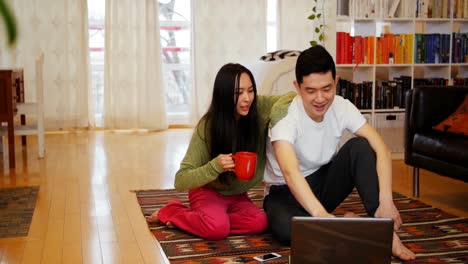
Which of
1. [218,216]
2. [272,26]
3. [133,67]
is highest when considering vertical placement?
[272,26]

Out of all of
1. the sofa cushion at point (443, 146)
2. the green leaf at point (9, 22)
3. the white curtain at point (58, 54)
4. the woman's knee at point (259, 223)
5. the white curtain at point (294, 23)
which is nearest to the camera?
the green leaf at point (9, 22)

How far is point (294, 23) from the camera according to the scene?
6.54 meters

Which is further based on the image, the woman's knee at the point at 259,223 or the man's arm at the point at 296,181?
the woman's knee at the point at 259,223

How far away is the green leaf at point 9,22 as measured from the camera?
0.81 feet

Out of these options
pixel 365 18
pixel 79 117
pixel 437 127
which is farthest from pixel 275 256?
pixel 79 117

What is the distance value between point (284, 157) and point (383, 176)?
326mm

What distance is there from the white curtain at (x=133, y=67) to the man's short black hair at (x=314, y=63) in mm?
4353

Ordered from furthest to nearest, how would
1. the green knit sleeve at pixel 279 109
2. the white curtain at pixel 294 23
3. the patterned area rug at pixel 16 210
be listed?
the white curtain at pixel 294 23 → the patterned area rug at pixel 16 210 → the green knit sleeve at pixel 279 109

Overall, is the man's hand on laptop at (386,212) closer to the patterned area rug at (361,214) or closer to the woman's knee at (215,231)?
the patterned area rug at (361,214)

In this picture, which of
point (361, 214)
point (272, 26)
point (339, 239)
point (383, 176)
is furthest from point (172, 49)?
point (339, 239)

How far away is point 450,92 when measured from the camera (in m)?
3.28

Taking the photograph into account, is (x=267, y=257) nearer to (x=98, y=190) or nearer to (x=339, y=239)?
(x=339, y=239)

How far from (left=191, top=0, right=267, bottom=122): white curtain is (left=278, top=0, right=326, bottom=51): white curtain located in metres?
0.21

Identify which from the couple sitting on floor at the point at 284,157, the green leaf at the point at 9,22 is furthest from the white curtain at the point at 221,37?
the green leaf at the point at 9,22
